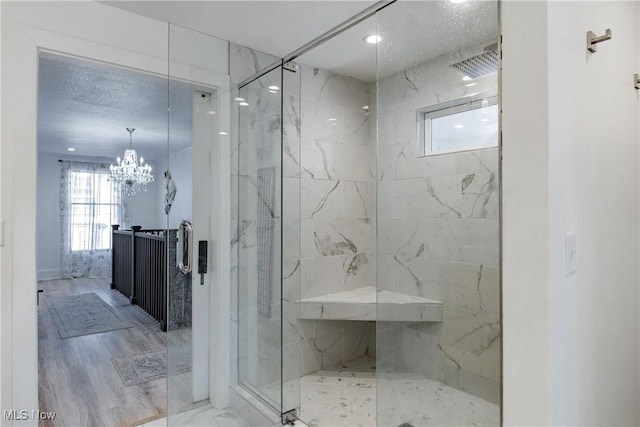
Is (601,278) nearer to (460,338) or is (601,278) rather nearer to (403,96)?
(460,338)

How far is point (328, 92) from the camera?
311 centimetres

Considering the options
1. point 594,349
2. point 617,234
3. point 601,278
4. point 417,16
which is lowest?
point 594,349

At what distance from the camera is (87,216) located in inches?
300

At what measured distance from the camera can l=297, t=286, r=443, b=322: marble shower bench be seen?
2.00 meters

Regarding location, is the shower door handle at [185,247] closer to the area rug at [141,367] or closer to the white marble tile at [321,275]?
the white marble tile at [321,275]

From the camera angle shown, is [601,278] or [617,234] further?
[617,234]

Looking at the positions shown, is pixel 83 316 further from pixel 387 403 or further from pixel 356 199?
pixel 387 403

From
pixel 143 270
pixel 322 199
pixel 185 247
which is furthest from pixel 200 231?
pixel 143 270

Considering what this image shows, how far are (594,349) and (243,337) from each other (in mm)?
1860

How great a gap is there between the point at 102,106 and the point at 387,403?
13.7 feet

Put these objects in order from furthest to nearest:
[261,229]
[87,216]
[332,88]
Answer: [87,216] → [332,88] → [261,229]

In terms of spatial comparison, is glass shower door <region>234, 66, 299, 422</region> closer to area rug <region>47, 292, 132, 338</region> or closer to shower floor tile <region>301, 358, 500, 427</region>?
shower floor tile <region>301, 358, 500, 427</region>

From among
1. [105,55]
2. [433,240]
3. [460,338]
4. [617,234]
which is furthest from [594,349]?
[105,55]

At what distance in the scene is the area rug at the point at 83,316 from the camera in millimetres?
4070
